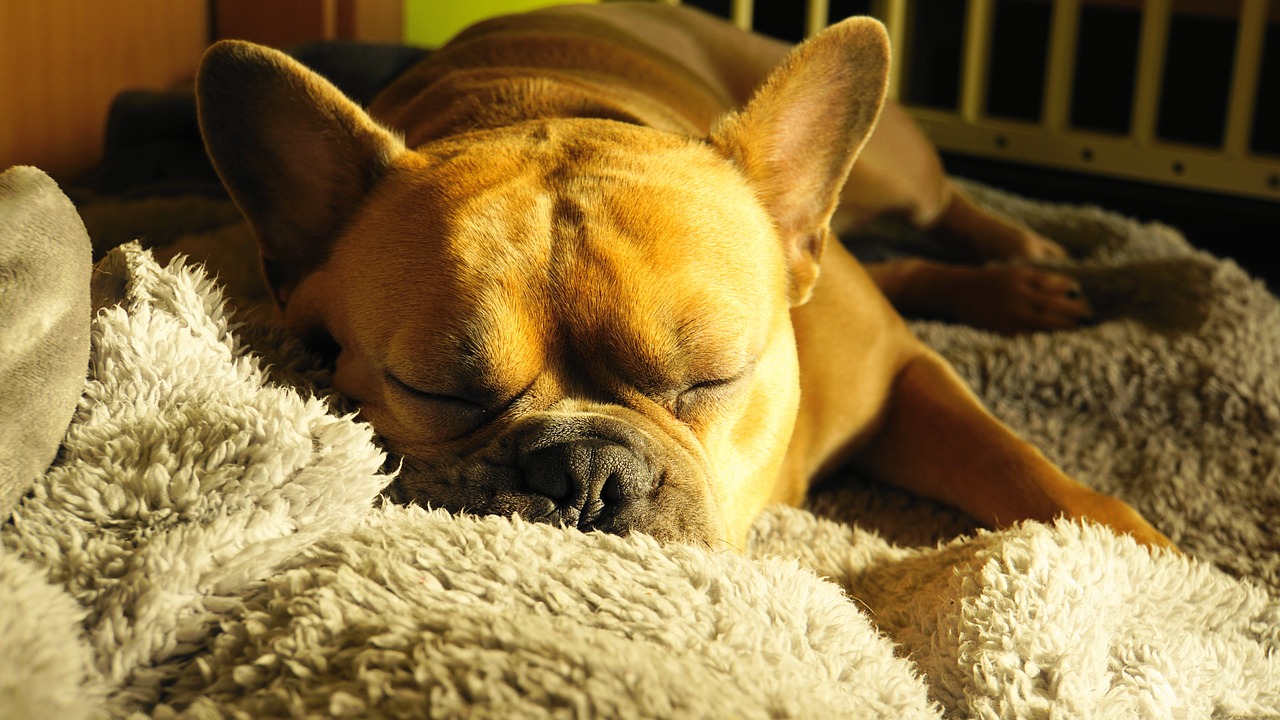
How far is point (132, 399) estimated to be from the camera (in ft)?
3.39

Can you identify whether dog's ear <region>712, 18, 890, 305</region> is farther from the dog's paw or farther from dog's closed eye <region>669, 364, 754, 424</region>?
the dog's paw

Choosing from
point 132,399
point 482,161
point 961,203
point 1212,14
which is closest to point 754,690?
point 132,399

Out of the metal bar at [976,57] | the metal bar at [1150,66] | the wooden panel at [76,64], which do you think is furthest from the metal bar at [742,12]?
the wooden panel at [76,64]

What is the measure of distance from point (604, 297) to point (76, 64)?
74.4 inches

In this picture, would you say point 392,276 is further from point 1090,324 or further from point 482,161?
point 1090,324

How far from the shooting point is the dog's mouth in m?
1.09

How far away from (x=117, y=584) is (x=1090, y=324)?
1.94 m

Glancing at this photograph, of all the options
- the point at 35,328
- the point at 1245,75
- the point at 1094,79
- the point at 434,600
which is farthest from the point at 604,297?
the point at 1094,79

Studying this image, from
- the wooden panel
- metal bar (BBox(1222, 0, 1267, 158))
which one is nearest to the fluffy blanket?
the wooden panel

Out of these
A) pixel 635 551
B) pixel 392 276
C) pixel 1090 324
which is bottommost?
pixel 1090 324

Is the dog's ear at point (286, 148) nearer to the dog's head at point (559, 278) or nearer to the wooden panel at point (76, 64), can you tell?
the dog's head at point (559, 278)

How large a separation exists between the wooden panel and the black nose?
5.67 ft

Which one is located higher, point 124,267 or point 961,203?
point 124,267

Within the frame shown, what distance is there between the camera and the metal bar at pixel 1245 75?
3000mm
